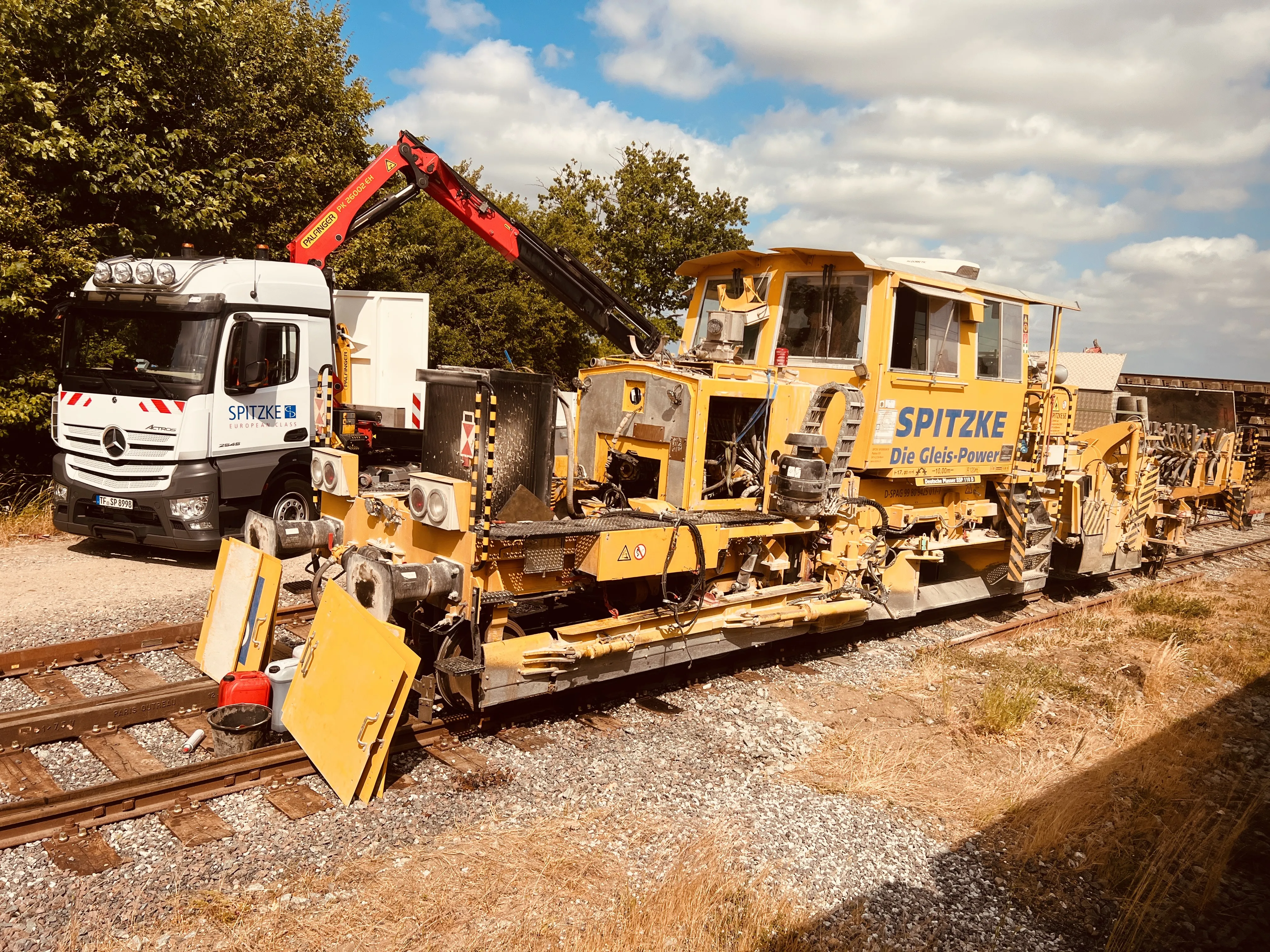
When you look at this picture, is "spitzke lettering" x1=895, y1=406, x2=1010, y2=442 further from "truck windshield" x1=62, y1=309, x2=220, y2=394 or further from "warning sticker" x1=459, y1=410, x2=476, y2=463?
"truck windshield" x1=62, y1=309, x2=220, y2=394

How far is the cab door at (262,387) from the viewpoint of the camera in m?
9.19

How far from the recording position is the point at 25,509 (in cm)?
1090

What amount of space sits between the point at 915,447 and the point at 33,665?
6.95 m

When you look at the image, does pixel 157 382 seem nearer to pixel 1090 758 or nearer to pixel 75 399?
pixel 75 399

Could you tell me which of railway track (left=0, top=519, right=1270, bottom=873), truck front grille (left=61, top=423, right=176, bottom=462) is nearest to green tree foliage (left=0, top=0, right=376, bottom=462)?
truck front grille (left=61, top=423, right=176, bottom=462)

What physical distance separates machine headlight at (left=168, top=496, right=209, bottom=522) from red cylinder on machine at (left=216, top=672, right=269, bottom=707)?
4.48 meters

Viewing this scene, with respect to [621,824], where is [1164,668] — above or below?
above

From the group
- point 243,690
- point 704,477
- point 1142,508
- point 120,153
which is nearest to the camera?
point 243,690

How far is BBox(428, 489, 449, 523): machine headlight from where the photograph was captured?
16.3ft

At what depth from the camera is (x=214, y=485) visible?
915 centimetres

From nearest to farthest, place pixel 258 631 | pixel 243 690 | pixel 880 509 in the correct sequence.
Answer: pixel 243 690, pixel 258 631, pixel 880 509

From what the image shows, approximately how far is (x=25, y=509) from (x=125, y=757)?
25.7ft

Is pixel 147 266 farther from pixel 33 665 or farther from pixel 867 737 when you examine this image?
pixel 867 737

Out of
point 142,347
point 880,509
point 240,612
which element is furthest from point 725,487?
point 142,347
